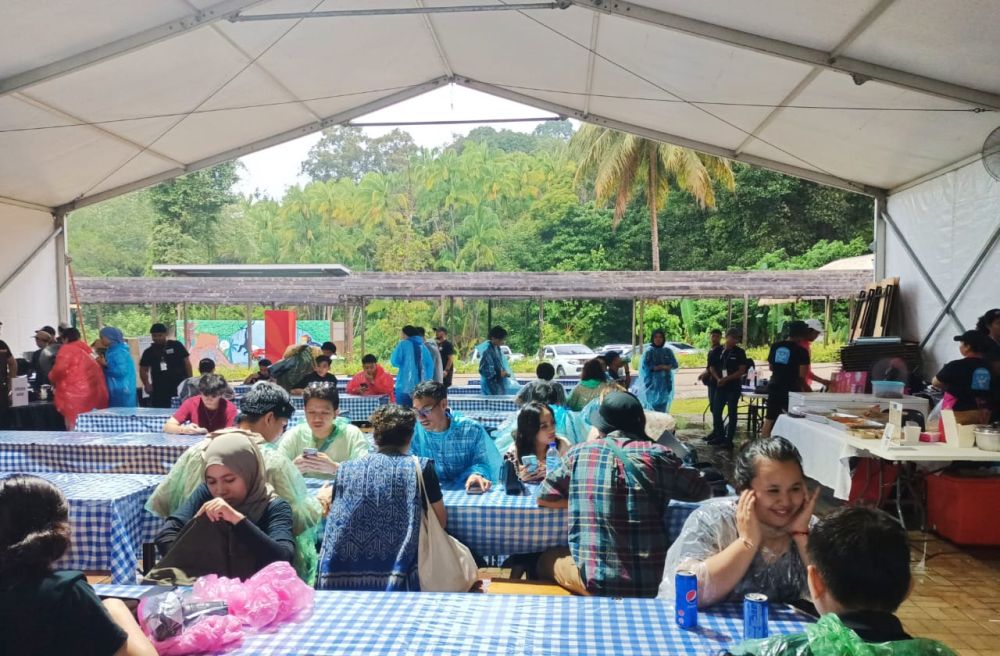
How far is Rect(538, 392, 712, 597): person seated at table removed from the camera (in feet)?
8.87

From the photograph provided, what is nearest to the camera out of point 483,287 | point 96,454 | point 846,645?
point 846,645

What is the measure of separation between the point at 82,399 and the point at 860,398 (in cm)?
765

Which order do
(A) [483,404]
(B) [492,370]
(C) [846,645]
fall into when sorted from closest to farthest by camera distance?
(C) [846,645]
(A) [483,404]
(B) [492,370]

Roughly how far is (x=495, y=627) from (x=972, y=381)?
489cm

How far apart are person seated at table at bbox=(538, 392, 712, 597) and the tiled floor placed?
1369 millimetres

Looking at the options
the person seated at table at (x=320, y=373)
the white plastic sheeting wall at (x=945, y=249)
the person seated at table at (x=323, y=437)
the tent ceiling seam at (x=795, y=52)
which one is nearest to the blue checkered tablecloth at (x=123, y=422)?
the person seated at table at (x=320, y=373)

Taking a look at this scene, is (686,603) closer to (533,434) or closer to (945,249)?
(533,434)

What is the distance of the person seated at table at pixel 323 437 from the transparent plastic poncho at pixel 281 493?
0.79m

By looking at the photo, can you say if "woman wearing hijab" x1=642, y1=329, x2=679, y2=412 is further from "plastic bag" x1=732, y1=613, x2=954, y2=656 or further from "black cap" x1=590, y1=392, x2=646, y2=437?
"plastic bag" x1=732, y1=613, x2=954, y2=656

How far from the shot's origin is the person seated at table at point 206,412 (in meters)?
5.04

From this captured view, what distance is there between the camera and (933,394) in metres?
7.58

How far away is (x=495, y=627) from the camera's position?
2121mm

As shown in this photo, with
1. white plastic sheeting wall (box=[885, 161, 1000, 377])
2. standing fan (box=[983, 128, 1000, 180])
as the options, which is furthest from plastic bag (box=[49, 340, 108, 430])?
white plastic sheeting wall (box=[885, 161, 1000, 377])

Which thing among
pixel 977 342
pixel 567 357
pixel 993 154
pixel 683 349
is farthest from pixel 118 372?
pixel 683 349
